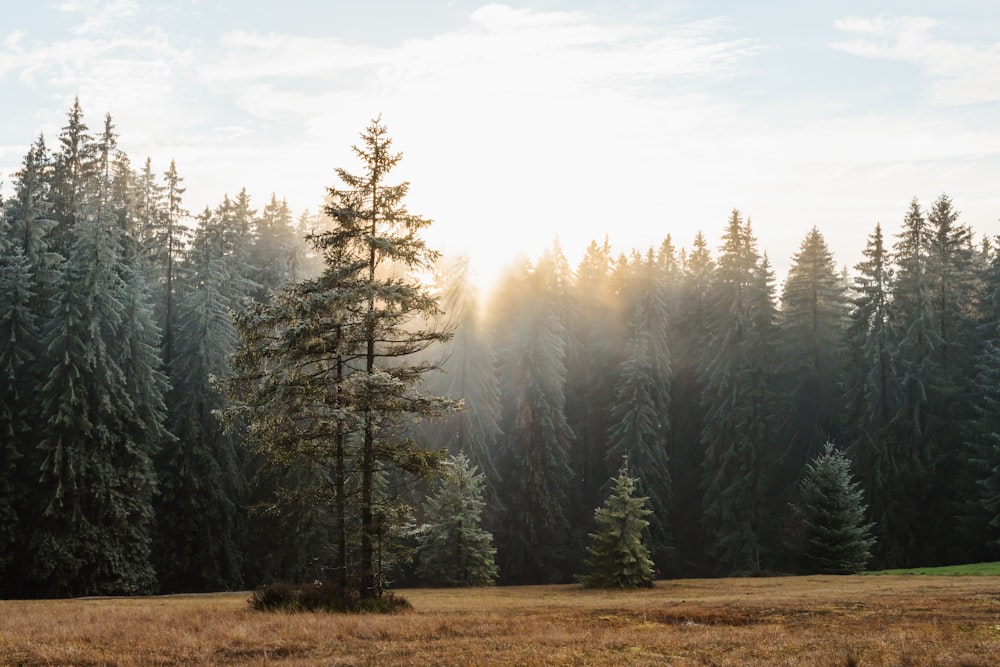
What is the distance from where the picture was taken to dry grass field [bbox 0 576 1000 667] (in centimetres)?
1341

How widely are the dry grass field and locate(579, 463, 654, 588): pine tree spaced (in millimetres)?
10037

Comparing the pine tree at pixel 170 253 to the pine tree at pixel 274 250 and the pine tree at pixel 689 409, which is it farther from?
the pine tree at pixel 689 409

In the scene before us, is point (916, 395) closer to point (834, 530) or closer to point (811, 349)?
point (811, 349)

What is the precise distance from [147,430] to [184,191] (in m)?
17.7

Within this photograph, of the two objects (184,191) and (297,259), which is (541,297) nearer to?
(297,259)

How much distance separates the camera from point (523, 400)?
190 ft

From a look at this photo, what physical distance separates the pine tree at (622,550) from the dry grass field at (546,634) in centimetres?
1004

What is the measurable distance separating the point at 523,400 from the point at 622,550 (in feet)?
84.1

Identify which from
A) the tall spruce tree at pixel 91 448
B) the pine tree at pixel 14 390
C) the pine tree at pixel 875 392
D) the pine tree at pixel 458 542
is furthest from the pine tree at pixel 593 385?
the pine tree at pixel 14 390

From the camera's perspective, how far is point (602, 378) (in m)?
64.7

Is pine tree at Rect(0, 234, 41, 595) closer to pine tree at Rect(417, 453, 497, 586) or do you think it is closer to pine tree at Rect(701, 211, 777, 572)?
pine tree at Rect(417, 453, 497, 586)

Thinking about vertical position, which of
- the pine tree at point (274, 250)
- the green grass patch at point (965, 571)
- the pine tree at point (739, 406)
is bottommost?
the green grass patch at point (965, 571)

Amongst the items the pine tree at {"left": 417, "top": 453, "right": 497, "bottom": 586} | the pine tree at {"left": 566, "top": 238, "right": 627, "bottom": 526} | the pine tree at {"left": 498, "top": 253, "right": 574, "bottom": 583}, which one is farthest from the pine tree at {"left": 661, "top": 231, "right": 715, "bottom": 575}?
the pine tree at {"left": 417, "top": 453, "right": 497, "bottom": 586}

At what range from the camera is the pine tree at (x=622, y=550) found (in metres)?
32.9
